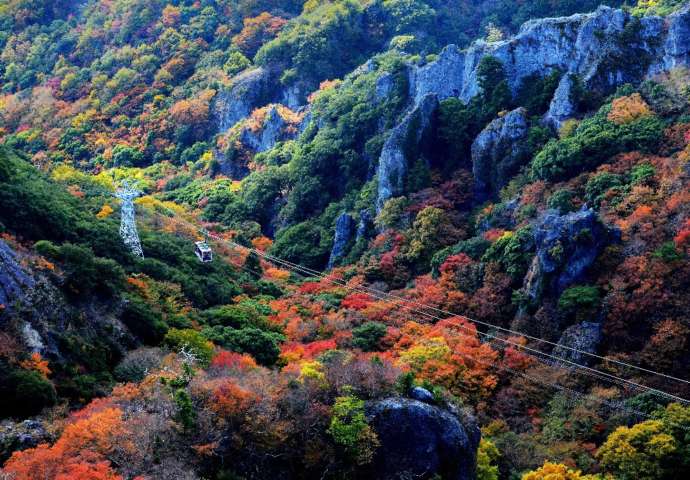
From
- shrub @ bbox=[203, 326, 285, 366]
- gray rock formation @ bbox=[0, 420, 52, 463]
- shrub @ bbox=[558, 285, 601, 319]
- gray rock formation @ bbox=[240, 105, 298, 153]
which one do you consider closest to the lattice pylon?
shrub @ bbox=[203, 326, 285, 366]

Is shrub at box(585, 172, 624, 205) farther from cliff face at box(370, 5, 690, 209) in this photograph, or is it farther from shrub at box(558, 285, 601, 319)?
cliff face at box(370, 5, 690, 209)

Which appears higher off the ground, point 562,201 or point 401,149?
point 401,149

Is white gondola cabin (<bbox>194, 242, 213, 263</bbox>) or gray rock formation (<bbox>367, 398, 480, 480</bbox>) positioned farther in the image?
white gondola cabin (<bbox>194, 242, 213, 263</bbox>)

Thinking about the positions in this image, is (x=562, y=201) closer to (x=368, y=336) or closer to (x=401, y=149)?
(x=368, y=336)

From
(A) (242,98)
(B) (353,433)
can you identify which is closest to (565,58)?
(A) (242,98)

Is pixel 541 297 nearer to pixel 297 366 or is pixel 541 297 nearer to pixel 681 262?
pixel 681 262
